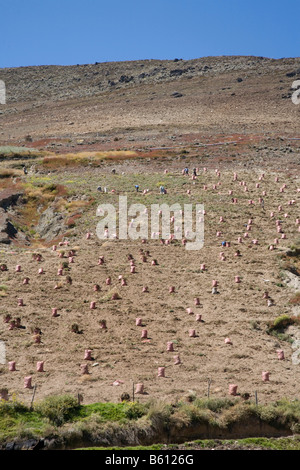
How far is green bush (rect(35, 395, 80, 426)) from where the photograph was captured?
57.6ft

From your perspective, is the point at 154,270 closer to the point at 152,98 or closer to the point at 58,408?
the point at 58,408

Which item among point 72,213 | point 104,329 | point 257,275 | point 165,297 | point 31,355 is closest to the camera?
point 31,355

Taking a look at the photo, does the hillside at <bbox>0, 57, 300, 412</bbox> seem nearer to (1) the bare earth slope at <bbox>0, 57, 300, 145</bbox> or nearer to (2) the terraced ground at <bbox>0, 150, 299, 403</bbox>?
(2) the terraced ground at <bbox>0, 150, 299, 403</bbox>

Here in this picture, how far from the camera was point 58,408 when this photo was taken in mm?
17812

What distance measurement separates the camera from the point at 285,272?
32.5 meters

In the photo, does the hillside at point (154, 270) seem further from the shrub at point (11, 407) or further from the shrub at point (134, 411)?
the shrub at point (11, 407)

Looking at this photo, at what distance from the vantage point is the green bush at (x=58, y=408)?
17547mm

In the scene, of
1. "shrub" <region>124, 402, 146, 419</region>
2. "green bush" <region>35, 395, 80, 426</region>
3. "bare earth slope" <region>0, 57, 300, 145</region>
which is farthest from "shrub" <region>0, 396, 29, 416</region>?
"bare earth slope" <region>0, 57, 300, 145</region>

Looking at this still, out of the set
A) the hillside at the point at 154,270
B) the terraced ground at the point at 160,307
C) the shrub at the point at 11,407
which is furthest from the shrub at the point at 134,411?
the shrub at the point at 11,407

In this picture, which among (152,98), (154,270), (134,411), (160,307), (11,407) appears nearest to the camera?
(11,407)

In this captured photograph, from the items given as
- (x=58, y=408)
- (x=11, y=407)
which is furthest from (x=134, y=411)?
(x=11, y=407)

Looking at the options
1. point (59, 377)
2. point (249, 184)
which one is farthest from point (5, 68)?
point (59, 377)

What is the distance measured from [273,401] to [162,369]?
420 cm
